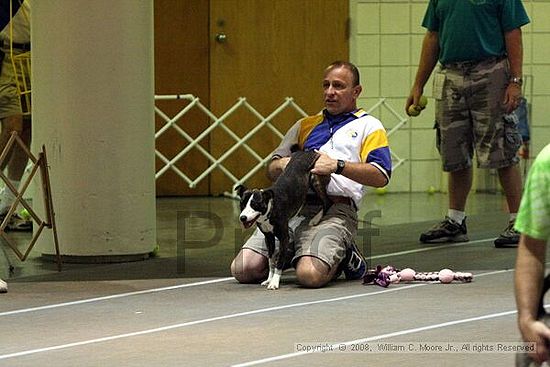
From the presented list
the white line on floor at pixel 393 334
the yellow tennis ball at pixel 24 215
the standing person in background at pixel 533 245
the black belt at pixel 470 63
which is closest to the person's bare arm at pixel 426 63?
the black belt at pixel 470 63

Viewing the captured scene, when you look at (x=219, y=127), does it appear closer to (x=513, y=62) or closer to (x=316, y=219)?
(x=513, y=62)

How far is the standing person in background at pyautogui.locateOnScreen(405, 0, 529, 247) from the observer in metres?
7.01

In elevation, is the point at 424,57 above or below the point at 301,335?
above

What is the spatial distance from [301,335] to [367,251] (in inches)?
95.1

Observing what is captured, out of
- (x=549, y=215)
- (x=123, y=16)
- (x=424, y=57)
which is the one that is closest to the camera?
(x=549, y=215)

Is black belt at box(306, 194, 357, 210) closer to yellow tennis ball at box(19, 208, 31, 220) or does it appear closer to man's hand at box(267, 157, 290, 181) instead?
man's hand at box(267, 157, 290, 181)

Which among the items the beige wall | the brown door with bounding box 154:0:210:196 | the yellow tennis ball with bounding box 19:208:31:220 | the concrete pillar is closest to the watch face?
the concrete pillar

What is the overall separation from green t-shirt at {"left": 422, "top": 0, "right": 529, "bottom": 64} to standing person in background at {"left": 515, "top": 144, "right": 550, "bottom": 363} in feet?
14.5

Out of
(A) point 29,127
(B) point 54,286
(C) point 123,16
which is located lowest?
(B) point 54,286

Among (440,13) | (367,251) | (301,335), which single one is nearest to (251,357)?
(301,335)

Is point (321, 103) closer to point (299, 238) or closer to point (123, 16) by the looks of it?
point (123, 16)

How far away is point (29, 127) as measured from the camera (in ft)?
27.3

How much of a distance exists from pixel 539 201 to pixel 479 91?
4458 millimetres
